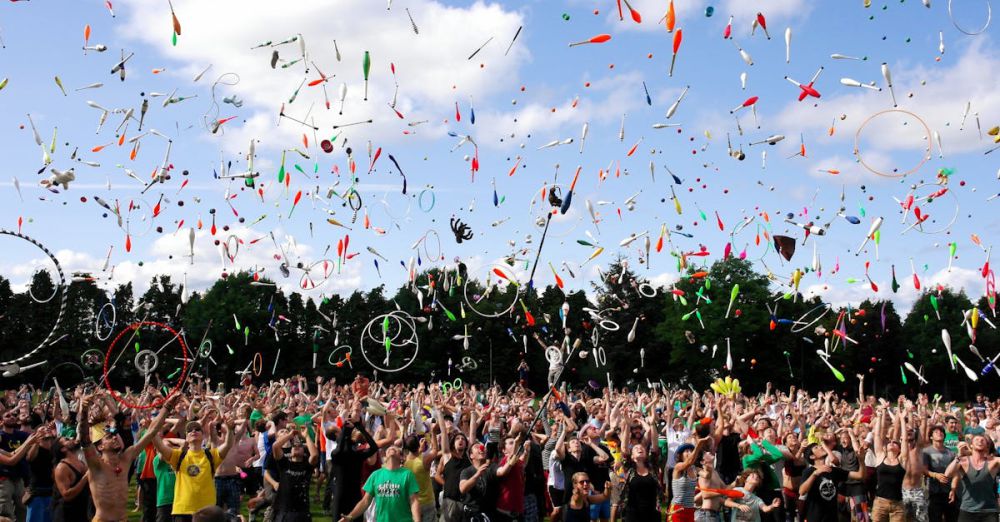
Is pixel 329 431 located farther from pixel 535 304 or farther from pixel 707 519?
pixel 535 304

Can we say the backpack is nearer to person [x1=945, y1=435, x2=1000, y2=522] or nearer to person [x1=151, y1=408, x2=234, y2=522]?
person [x1=151, y1=408, x2=234, y2=522]

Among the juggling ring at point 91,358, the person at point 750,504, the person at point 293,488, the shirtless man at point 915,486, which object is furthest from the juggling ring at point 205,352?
the shirtless man at point 915,486

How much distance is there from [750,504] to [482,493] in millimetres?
2670

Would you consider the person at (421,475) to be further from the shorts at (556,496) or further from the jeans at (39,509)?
the jeans at (39,509)

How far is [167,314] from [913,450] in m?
62.7

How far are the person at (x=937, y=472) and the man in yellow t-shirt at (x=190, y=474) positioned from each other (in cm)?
816

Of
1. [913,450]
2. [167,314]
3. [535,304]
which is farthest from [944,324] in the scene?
[913,450]

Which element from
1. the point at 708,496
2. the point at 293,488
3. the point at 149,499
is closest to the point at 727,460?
the point at 708,496

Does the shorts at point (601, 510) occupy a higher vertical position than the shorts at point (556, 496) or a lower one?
lower

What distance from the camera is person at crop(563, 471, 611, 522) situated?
9.10 meters

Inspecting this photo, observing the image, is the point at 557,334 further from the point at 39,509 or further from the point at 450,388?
the point at 39,509

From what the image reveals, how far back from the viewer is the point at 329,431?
10430 millimetres

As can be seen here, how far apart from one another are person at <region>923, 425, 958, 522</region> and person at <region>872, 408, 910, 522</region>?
43.2 inches

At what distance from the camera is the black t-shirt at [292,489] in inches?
355
